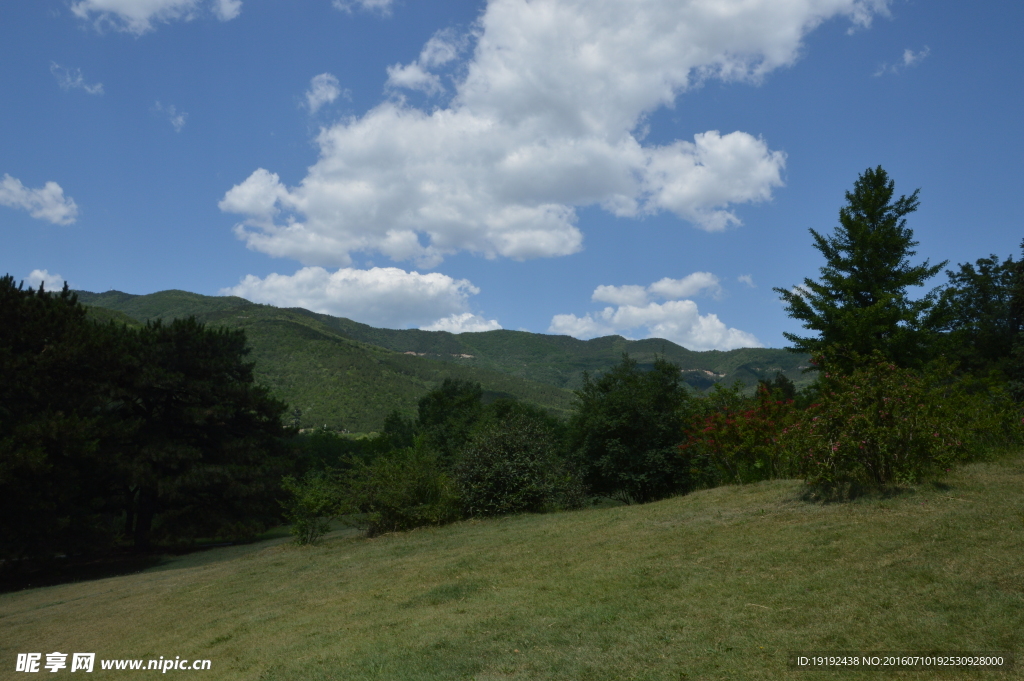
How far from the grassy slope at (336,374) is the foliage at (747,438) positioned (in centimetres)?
7793

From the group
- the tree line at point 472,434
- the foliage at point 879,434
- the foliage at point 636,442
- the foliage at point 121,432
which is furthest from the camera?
the foliage at point 121,432

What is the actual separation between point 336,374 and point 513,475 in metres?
96.2

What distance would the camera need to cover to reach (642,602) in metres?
5.77

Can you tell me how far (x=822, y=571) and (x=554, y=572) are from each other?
3.00 m

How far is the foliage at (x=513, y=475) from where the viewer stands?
1446 cm

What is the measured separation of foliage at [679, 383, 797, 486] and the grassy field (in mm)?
1486

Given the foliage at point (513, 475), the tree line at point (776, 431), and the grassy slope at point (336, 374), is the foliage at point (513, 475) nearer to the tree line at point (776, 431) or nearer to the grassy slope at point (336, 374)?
the tree line at point (776, 431)

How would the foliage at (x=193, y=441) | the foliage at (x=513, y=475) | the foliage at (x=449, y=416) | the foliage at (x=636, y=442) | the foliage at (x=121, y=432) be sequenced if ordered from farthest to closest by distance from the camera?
the foliage at (x=449, y=416) < the foliage at (x=193, y=441) < the foliage at (x=121, y=432) < the foliage at (x=636, y=442) < the foliage at (x=513, y=475)

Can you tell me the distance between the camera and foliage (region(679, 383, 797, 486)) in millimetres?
12109

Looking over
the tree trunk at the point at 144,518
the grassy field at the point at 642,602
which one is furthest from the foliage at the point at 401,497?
the tree trunk at the point at 144,518

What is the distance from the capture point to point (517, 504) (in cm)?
1437

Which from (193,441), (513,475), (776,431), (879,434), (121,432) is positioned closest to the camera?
(879,434)

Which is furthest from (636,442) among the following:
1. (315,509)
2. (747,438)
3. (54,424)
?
(54,424)

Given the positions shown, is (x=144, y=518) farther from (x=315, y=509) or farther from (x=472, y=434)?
(x=472, y=434)
